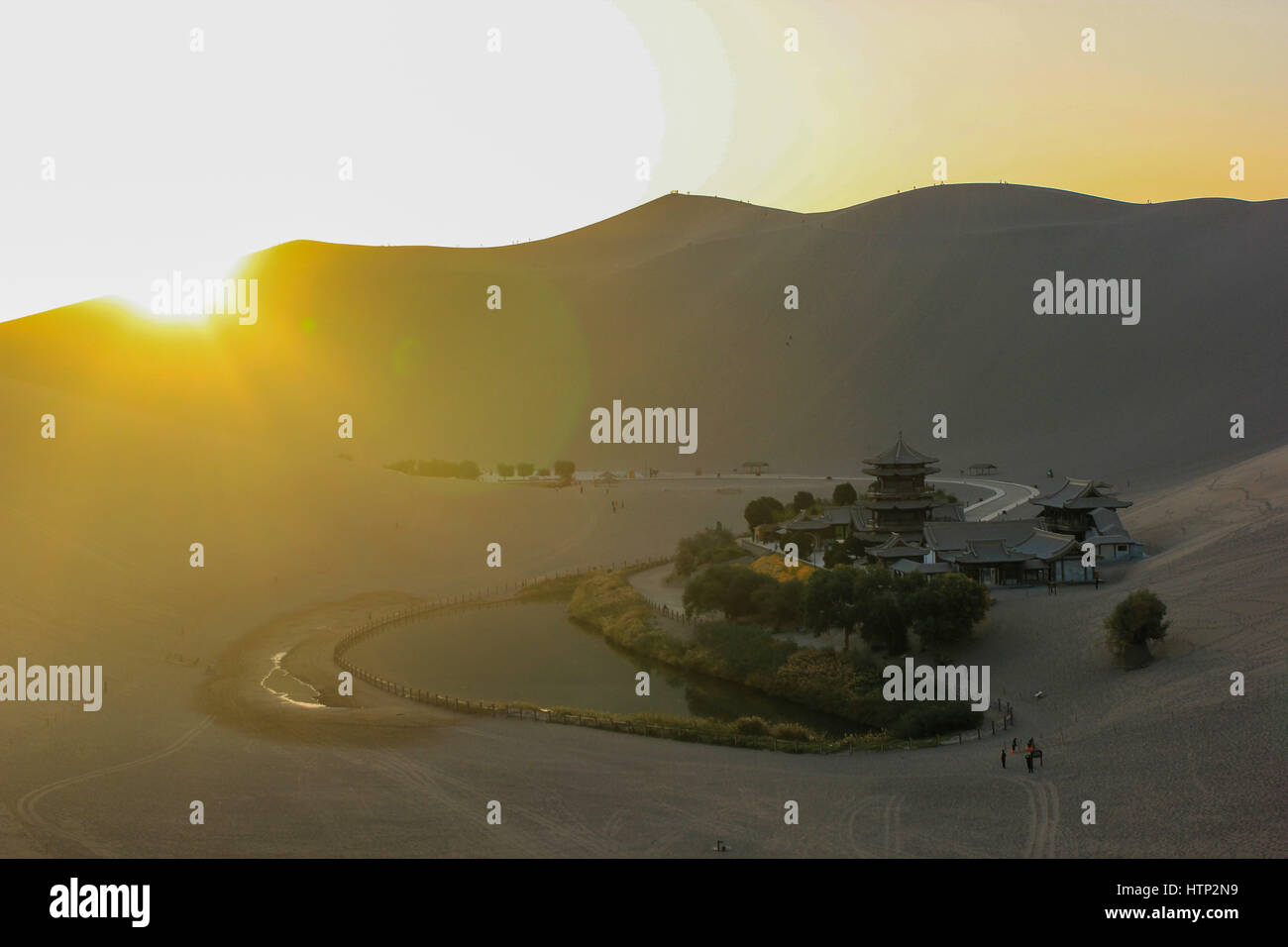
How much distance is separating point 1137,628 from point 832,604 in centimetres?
856

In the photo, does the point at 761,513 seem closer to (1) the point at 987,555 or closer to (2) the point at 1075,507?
(2) the point at 1075,507

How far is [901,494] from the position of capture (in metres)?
46.4

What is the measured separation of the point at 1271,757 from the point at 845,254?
102m

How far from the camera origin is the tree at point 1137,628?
93.4ft

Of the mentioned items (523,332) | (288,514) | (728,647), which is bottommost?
(728,647)

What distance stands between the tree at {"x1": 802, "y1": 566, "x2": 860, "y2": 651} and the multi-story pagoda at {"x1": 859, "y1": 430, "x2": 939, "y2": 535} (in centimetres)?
1250

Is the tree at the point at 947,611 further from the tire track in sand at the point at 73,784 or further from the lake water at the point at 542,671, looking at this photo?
the tire track in sand at the point at 73,784

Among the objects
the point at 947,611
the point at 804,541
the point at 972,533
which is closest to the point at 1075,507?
the point at 972,533

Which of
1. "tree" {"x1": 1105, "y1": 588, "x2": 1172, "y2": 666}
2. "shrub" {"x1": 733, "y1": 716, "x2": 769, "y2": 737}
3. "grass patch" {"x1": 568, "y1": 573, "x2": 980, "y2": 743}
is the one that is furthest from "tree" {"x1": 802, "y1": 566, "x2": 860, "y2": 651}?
"tree" {"x1": 1105, "y1": 588, "x2": 1172, "y2": 666}

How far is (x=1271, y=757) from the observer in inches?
811

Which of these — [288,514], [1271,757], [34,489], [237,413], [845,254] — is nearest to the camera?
[1271,757]

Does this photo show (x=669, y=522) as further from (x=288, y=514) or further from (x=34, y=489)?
(x=34, y=489)
